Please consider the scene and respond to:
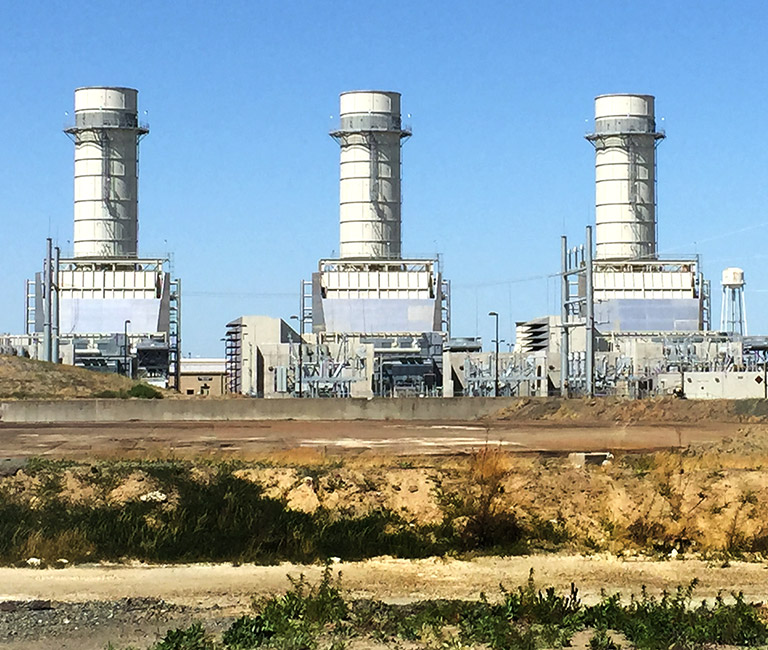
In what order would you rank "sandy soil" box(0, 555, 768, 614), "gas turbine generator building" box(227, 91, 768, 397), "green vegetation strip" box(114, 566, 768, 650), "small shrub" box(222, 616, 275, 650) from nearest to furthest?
"small shrub" box(222, 616, 275, 650) < "green vegetation strip" box(114, 566, 768, 650) < "sandy soil" box(0, 555, 768, 614) < "gas turbine generator building" box(227, 91, 768, 397)

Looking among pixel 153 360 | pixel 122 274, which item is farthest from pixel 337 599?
pixel 122 274

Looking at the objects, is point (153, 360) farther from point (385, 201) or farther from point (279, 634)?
point (279, 634)

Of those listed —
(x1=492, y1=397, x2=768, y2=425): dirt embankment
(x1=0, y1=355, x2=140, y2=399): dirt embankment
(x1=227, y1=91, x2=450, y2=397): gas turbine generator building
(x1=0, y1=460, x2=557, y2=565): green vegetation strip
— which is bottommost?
(x1=0, y1=460, x2=557, y2=565): green vegetation strip

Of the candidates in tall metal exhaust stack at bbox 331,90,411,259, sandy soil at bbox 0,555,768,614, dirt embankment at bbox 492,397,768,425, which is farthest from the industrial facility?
sandy soil at bbox 0,555,768,614

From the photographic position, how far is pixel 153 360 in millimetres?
95562

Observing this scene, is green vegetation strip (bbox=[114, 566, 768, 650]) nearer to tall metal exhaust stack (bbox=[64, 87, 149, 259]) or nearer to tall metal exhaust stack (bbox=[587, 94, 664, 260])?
tall metal exhaust stack (bbox=[64, 87, 149, 259])

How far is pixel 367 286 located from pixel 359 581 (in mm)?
85153

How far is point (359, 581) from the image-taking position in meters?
15.9

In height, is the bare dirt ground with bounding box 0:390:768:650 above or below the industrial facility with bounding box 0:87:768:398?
below

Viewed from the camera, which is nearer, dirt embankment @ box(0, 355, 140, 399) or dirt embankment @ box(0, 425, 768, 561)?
dirt embankment @ box(0, 425, 768, 561)

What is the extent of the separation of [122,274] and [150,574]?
8671 centimetres

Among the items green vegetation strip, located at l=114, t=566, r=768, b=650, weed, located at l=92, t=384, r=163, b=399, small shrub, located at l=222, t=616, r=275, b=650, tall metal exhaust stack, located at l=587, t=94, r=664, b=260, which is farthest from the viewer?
tall metal exhaust stack, located at l=587, t=94, r=664, b=260

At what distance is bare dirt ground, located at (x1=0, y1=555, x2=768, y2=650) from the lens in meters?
14.2

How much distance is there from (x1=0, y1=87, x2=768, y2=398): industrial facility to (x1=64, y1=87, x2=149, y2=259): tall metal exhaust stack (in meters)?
0.10
